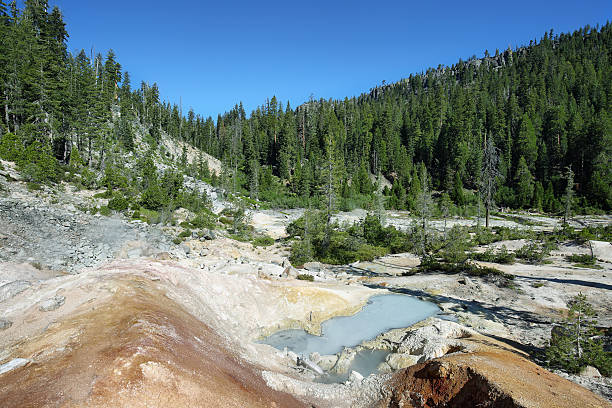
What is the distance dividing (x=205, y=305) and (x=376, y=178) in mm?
75115

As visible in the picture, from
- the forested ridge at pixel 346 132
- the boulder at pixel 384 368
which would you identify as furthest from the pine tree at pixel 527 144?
the boulder at pixel 384 368

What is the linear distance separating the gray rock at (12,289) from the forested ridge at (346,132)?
2116cm

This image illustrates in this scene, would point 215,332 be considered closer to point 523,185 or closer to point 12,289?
point 12,289

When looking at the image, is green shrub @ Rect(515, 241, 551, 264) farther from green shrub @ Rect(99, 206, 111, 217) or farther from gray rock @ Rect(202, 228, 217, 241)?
green shrub @ Rect(99, 206, 111, 217)

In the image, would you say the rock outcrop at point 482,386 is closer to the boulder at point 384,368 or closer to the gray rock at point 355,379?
the gray rock at point 355,379

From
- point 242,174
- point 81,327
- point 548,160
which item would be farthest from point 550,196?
point 81,327

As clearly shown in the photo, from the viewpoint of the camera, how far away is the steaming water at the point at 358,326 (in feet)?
38.5

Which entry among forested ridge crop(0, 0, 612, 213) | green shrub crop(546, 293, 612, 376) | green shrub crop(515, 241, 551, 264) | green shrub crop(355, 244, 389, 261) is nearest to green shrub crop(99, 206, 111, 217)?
forested ridge crop(0, 0, 612, 213)

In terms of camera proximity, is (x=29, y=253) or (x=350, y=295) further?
(x=350, y=295)

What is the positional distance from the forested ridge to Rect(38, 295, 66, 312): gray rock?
22953 millimetres

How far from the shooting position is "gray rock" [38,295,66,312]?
25.7 ft

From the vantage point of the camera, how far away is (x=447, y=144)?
78.4 m

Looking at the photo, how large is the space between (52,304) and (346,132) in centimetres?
9209

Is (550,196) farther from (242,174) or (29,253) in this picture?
(29,253)
